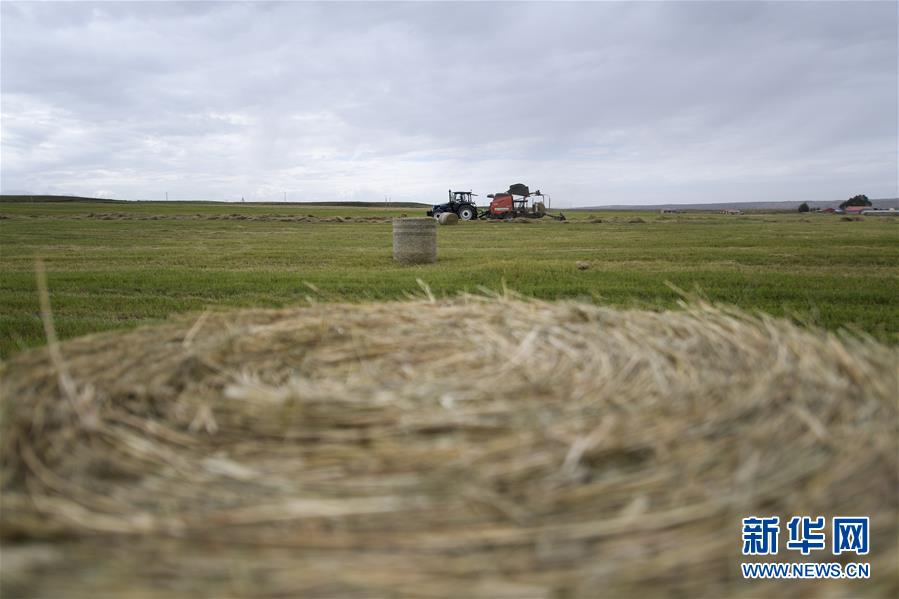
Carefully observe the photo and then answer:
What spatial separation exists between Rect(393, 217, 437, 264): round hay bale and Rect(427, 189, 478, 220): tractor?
955 inches

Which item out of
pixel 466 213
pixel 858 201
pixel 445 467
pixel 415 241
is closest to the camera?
pixel 445 467

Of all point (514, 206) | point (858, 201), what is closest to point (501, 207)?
point (514, 206)

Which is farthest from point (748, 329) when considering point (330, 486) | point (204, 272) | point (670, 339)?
point (204, 272)

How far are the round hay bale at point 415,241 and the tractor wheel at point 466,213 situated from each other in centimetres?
2512

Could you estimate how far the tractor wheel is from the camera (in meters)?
37.4

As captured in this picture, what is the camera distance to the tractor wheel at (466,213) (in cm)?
3741

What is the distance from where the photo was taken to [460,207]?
3741 cm

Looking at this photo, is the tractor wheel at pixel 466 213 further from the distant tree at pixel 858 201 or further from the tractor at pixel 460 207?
the distant tree at pixel 858 201

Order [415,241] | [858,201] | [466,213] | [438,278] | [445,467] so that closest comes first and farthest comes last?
[445,467]
[438,278]
[415,241]
[466,213]
[858,201]

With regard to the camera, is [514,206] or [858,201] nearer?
[514,206]

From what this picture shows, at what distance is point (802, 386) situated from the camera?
1.87 metres

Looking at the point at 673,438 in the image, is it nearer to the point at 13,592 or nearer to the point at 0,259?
the point at 13,592

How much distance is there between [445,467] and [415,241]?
11.0 metres

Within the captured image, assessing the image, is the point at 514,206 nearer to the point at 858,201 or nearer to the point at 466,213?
the point at 466,213
